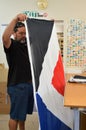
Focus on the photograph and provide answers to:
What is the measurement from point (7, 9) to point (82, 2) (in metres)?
1.37

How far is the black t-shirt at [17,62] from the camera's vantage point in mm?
2613

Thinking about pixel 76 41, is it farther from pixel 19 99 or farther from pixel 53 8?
pixel 19 99

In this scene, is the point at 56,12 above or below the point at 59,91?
above

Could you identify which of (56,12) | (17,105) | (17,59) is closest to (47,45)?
(17,59)

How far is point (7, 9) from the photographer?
4285 millimetres

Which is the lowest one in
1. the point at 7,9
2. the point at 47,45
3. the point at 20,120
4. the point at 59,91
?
the point at 20,120

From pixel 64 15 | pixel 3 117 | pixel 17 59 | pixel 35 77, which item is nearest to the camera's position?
pixel 35 77

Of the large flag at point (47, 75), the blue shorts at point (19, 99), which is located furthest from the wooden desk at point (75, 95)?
the blue shorts at point (19, 99)

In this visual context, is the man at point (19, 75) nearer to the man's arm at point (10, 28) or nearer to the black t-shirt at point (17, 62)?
the black t-shirt at point (17, 62)

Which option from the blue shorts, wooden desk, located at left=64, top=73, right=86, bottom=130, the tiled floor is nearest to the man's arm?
the blue shorts

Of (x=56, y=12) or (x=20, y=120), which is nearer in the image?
(x=20, y=120)

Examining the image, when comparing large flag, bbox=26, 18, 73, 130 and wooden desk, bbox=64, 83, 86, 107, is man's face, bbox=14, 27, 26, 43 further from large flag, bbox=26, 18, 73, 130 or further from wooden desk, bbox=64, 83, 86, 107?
wooden desk, bbox=64, 83, 86, 107

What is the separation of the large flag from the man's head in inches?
11.0

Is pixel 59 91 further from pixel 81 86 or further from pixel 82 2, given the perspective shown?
pixel 82 2
